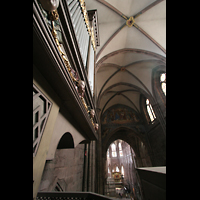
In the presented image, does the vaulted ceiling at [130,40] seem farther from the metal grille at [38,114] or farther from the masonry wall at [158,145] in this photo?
the metal grille at [38,114]

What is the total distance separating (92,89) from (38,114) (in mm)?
2777

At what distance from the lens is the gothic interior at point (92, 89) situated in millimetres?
977

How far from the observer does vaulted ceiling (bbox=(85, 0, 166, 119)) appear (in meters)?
6.50

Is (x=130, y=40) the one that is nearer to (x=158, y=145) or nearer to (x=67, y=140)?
(x=67, y=140)

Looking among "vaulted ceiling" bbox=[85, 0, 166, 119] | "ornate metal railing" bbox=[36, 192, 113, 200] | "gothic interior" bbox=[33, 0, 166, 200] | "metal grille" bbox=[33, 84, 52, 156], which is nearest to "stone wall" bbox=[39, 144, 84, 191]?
"gothic interior" bbox=[33, 0, 166, 200]

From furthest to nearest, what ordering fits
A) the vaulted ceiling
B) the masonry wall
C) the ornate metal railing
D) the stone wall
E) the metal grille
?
the masonry wall → the vaulted ceiling → the stone wall → the ornate metal railing → the metal grille

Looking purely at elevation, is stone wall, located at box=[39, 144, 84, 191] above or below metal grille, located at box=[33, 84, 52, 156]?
below

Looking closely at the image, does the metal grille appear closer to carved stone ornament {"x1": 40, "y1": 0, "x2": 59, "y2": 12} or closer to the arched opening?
carved stone ornament {"x1": 40, "y1": 0, "x2": 59, "y2": 12}

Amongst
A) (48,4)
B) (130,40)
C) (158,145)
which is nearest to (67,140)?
(48,4)

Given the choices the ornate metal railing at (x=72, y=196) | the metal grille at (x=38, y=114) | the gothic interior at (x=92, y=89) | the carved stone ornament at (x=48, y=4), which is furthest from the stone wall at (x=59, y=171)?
the carved stone ornament at (x=48, y=4)

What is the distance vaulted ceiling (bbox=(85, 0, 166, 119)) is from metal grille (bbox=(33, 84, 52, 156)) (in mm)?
6501

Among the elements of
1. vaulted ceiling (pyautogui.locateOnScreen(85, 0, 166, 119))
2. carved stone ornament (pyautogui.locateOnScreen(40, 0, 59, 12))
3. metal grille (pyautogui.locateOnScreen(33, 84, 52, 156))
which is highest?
vaulted ceiling (pyautogui.locateOnScreen(85, 0, 166, 119))
